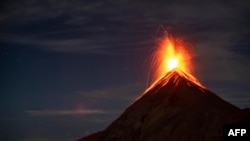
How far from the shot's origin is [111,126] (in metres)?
140

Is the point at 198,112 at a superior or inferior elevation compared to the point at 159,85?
inferior

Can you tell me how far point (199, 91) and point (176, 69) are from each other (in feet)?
76.0

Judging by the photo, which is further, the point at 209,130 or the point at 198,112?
the point at 198,112

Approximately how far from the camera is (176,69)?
15100 centimetres

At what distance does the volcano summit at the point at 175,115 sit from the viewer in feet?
352

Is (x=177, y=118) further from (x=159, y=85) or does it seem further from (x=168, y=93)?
(x=159, y=85)

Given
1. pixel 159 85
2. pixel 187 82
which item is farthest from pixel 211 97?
pixel 159 85

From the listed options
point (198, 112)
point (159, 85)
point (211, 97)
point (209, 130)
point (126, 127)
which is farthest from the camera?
point (159, 85)

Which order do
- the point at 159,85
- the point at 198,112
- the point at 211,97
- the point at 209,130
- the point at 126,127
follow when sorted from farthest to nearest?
the point at 159,85 → the point at 126,127 → the point at 211,97 → the point at 198,112 → the point at 209,130

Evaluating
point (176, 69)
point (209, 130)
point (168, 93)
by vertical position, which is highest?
point (176, 69)

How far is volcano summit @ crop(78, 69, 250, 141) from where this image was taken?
10725cm

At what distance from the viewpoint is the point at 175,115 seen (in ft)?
407

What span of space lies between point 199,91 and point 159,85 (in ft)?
63.0

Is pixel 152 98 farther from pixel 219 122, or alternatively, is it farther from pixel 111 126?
pixel 219 122
